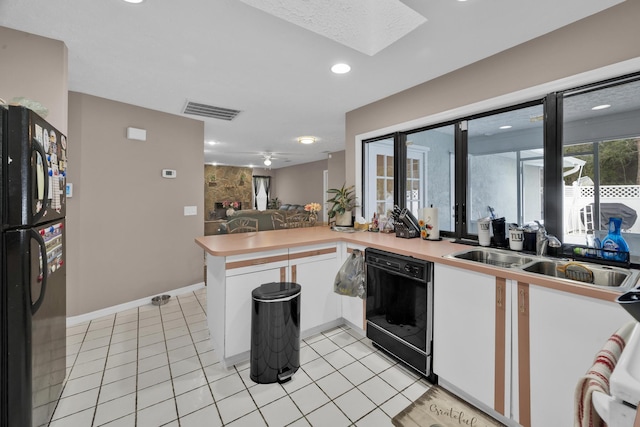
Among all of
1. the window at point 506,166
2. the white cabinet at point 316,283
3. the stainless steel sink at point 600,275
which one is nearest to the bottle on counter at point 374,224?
the white cabinet at point 316,283

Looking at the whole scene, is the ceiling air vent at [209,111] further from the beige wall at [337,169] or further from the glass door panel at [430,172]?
the beige wall at [337,169]

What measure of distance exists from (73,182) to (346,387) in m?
3.28

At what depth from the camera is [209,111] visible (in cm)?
350

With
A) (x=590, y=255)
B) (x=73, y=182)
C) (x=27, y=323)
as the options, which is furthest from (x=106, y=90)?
(x=590, y=255)

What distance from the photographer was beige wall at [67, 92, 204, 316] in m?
2.85

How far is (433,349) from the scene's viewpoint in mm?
Result: 1827

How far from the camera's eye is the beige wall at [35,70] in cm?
180

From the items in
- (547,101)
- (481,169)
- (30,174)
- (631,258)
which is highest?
(547,101)

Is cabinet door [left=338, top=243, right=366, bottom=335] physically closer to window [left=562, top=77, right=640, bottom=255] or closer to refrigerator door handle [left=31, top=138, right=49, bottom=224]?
window [left=562, top=77, right=640, bottom=255]

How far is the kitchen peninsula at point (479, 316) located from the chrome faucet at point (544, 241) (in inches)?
18.6

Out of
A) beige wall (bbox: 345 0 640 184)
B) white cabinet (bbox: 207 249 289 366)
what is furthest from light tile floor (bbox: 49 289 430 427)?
beige wall (bbox: 345 0 640 184)

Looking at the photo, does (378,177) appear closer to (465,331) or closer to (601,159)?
(601,159)

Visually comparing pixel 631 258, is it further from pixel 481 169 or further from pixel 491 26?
pixel 491 26

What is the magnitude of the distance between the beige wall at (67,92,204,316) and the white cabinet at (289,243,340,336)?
83.4 inches
